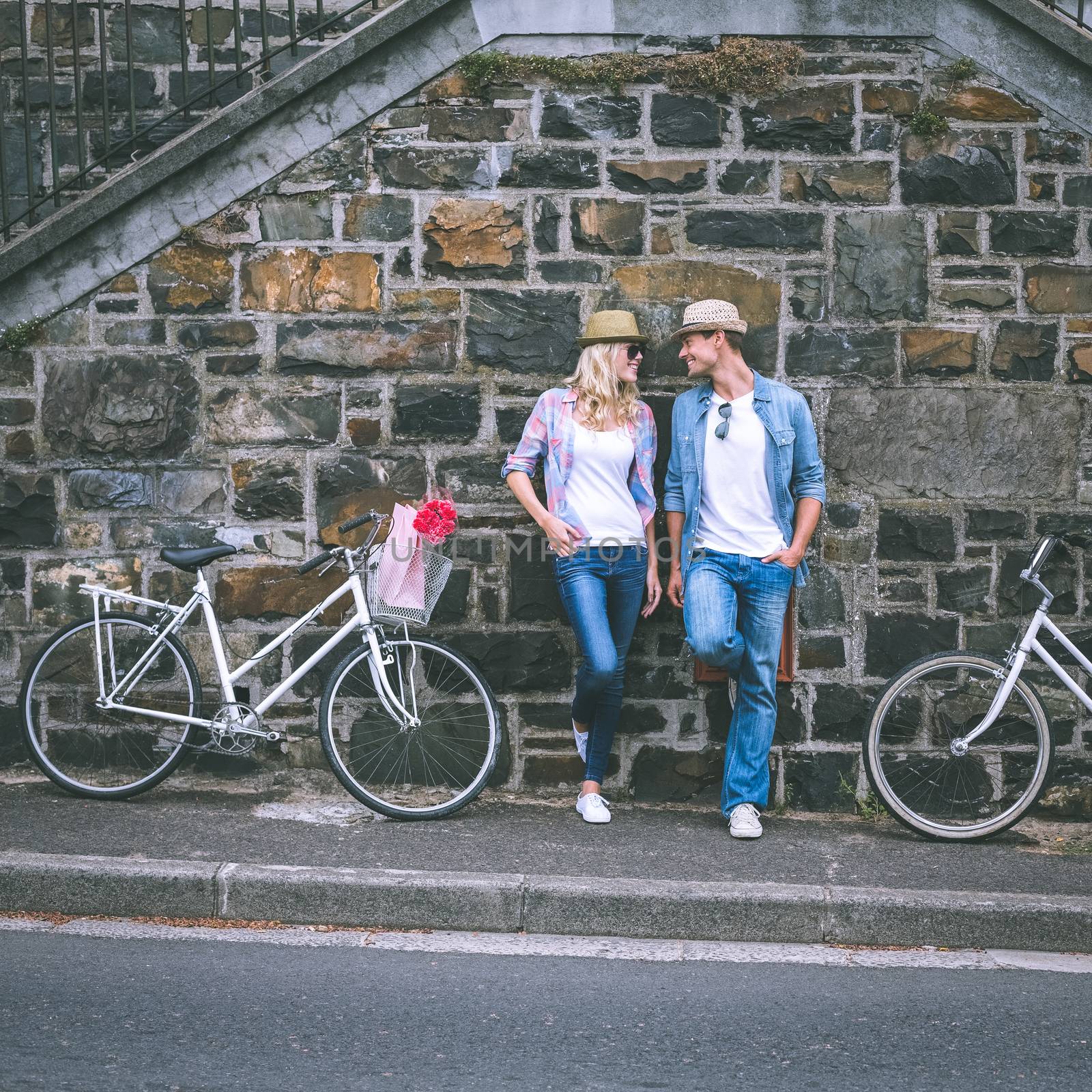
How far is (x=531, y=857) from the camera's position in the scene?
5.30 m

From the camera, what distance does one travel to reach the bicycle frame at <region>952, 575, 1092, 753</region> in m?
5.75

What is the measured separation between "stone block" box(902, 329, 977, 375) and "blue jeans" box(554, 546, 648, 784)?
1625 mm

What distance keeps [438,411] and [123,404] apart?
1.51 meters

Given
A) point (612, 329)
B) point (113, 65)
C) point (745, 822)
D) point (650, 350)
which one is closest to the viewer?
point (745, 822)

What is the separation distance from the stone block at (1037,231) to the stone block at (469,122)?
2366 millimetres

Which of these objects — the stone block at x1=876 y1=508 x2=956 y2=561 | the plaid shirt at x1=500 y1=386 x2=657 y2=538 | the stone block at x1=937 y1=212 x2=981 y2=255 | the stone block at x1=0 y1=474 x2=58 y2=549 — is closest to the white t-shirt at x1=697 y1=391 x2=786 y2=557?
the plaid shirt at x1=500 y1=386 x2=657 y2=538

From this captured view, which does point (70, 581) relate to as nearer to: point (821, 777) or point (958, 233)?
point (821, 777)

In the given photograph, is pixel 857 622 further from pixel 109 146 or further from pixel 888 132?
pixel 109 146

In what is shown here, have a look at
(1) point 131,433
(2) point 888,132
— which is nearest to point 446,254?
(1) point 131,433

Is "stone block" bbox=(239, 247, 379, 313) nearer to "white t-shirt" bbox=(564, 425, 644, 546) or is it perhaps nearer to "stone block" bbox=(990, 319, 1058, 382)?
"white t-shirt" bbox=(564, 425, 644, 546)

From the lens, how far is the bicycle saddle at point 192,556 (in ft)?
19.7

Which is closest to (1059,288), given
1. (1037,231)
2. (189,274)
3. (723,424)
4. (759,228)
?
(1037,231)

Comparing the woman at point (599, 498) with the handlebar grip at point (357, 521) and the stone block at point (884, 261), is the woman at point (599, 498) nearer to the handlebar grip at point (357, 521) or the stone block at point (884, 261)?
the handlebar grip at point (357, 521)

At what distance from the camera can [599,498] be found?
580cm
